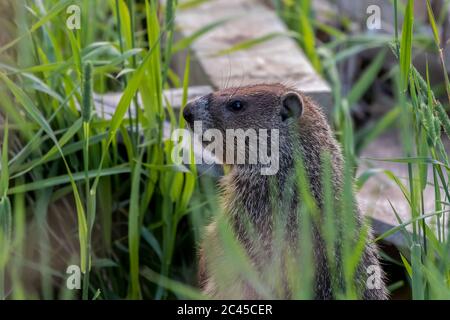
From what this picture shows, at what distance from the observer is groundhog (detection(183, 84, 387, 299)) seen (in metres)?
2.51

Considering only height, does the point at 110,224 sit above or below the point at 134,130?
below

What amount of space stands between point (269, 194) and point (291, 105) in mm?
280

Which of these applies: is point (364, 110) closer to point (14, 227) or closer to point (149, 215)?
point (149, 215)

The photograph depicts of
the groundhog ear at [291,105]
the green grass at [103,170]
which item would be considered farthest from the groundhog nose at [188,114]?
the groundhog ear at [291,105]

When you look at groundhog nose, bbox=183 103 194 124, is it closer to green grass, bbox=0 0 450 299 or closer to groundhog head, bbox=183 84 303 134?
groundhog head, bbox=183 84 303 134

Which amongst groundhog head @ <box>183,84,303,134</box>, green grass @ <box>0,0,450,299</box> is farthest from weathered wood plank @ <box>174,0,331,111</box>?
groundhog head @ <box>183,84,303,134</box>

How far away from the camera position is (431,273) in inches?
83.7

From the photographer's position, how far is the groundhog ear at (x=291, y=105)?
2.75 metres

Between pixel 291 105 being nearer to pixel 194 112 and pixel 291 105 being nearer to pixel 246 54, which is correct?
pixel 194 112

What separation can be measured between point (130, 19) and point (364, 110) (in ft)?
7.03

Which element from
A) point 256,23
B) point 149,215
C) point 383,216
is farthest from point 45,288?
point 256,23

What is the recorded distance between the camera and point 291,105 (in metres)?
2.77

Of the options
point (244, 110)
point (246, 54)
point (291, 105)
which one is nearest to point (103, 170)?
point (244, 110)

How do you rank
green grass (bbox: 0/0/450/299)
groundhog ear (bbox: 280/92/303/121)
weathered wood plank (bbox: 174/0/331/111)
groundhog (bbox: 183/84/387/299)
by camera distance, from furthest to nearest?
weathered wood plank (bbox: 174/0/331/111)
green grass (bbox: 0/0/450/299)
groundhog ear (bbox: 280/92/303/121)
groundhog (bbox: 183/84/387/299)
